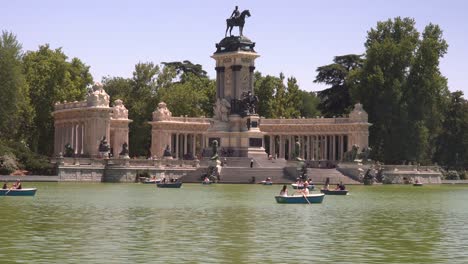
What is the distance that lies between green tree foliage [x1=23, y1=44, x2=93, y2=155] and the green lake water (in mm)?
67631

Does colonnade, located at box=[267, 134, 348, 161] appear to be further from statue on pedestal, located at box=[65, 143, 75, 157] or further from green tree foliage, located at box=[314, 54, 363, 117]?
statue on pedestal, located at box=[65, 143, 75, 157]


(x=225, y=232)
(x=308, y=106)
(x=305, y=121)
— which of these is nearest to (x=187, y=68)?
(x=308, y=106)

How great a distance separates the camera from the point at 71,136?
388 ft

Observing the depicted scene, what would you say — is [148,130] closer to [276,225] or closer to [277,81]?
[277,81]

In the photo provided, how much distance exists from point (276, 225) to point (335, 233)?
402 cm

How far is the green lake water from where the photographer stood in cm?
2966

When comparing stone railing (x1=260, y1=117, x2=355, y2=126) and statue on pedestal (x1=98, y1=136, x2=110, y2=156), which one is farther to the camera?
stone railing (x1=260, y1=117, x2=355, y2=126)

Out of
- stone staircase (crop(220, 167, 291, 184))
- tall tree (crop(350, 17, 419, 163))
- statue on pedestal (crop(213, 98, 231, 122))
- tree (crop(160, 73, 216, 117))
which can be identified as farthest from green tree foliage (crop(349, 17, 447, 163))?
tree (crop(160, 73, 216, 117))

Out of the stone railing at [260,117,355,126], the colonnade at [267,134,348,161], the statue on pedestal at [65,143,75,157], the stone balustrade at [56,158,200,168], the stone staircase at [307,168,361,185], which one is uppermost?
the stone railing at [260,117,355,126]

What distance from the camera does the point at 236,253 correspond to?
1198 inches

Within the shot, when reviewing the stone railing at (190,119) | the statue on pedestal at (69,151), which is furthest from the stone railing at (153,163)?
the stone railing at (190,119)

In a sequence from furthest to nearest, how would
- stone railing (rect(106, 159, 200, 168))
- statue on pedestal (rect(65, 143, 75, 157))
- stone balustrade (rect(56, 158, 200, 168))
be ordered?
statue on pedestal (rect(65, 143, 75, 157)) → stone railing (rect(106, 159, 200, 168)) → stone balustrade (rect(56, 158, 200, 168))

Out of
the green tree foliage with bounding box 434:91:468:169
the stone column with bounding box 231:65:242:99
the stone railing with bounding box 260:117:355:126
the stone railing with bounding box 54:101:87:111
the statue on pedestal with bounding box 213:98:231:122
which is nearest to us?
the stone railing with bounding box 54:101:87:111

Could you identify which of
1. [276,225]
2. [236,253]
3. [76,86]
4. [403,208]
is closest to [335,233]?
[276,225]
